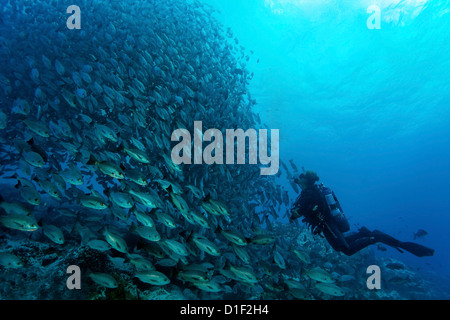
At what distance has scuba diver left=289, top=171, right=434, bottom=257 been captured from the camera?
7.72m

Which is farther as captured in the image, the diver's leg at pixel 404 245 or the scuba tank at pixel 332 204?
the diver's leg at pixel 404 245

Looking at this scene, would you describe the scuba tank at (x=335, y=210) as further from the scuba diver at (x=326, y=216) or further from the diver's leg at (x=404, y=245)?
the diver's leg at (x=404, y=245)

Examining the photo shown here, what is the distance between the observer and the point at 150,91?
7680mm

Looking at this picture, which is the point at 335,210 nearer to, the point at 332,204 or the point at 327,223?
the point at 332,204

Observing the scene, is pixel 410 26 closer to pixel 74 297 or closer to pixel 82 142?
pixel 82 142

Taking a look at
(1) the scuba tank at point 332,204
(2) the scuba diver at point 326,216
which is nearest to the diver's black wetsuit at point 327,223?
(2) the scuba diver at point 326,216

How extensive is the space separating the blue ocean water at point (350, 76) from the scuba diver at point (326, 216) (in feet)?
62.3

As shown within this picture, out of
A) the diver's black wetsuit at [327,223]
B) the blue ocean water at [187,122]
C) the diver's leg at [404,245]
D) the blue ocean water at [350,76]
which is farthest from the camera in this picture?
the blue ocean water at [350,76]

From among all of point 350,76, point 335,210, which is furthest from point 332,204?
point 350,76

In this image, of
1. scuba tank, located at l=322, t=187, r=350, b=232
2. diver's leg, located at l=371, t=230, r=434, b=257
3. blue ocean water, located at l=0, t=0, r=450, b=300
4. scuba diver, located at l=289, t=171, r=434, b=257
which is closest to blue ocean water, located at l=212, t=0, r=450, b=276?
blue ocean water, located at l=0, t=0, r=450, b=300

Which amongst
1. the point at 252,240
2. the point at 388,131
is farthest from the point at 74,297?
the point at 388,131

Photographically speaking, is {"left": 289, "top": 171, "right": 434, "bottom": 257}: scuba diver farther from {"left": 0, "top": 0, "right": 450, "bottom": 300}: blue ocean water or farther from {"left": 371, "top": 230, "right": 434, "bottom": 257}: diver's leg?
{"left": 0, "top": 0, "right": 450, "bottom": 300}: blue ocean water

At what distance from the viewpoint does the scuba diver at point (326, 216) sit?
7.72 m

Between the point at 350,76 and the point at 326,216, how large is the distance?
26.4 m
